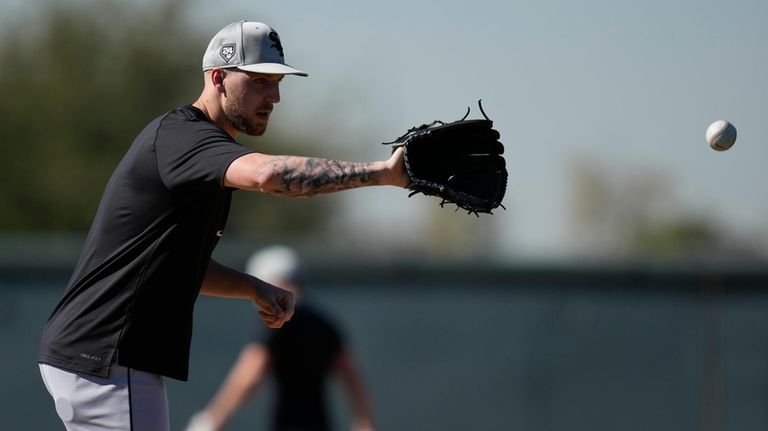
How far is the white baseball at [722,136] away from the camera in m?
5.83

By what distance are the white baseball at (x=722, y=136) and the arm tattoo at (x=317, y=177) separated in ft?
7.67

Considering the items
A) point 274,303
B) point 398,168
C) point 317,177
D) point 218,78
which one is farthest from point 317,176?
point 274,303

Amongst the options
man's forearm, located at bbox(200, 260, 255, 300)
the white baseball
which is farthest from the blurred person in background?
the white baseball

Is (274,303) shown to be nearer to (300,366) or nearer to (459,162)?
(459,162)

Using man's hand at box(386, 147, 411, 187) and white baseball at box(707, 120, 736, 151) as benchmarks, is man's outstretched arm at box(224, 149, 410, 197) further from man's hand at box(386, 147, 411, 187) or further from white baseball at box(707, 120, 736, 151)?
white baseball at box(707, 120, 736, 151)

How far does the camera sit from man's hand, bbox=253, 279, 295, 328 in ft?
17.3

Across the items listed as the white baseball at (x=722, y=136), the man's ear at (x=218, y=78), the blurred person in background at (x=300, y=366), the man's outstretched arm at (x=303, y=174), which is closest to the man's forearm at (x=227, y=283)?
the man's ear at (x=218, y=78)

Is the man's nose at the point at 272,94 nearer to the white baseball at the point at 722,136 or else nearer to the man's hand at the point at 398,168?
the man's hand at the point at 398,168

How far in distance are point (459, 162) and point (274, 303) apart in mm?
1289

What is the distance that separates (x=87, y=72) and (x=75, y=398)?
34.7 metres

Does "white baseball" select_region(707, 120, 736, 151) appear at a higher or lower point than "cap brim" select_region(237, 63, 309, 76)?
lower

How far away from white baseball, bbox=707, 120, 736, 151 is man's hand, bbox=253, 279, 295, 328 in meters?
2.15

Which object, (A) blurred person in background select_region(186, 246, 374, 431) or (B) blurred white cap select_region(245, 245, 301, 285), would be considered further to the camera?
(B) blurred white cap select_region(245, 245, 301, 285)

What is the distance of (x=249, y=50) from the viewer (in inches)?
187
